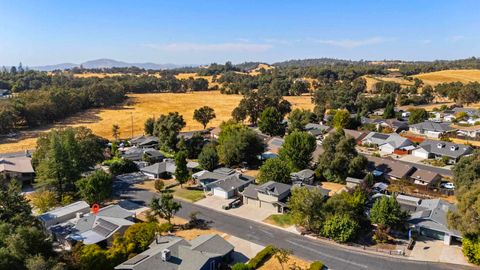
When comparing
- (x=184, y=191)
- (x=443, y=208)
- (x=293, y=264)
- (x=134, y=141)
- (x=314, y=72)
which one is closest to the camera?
(x=293, y=264)

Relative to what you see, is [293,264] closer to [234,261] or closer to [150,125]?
[234,261]

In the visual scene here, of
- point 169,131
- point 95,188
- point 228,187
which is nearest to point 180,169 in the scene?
point 228,187

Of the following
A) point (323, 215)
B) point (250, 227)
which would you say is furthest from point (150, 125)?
point (323, 215)

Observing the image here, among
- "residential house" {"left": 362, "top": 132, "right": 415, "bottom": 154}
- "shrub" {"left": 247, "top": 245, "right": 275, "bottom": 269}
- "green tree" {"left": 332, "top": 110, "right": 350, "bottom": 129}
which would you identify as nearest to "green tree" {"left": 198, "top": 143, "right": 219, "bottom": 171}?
"shrub" {"left": 247, "top": 245, "right": 275, "bottom": 269}

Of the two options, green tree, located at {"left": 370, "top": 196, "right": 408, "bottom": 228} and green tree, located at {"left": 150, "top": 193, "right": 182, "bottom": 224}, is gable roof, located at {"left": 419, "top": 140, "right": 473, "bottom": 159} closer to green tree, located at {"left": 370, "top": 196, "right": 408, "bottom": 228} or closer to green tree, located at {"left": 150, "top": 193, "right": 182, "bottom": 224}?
green tree, located at {"left": 370, "top": 196, "right": 408, "bottom": 228}

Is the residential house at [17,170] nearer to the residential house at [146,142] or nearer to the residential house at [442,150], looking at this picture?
the residential house at [146,142]

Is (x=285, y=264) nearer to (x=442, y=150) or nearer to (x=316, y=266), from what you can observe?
(x=316, y=266)

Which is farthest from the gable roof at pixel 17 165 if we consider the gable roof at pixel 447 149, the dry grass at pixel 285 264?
the gable roof at pixel 447 149
